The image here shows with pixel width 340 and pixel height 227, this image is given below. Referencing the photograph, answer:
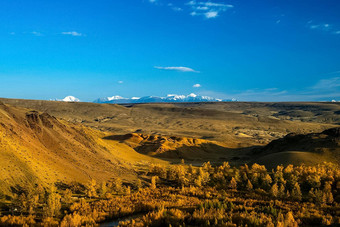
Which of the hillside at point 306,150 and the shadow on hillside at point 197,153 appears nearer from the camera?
the hillside at point 306,150

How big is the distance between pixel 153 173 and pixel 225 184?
14.1 metres

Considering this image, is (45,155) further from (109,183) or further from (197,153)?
(197,153)

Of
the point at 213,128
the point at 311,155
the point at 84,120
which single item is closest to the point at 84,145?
the point at 311,155

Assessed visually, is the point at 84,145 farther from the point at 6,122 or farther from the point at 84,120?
the point at 84,120

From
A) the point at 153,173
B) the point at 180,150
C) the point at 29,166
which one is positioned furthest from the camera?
the point at 180,150

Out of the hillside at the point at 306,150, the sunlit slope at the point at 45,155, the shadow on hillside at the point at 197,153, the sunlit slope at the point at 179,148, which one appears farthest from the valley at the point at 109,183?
the sunlit slope at the point at 179,148

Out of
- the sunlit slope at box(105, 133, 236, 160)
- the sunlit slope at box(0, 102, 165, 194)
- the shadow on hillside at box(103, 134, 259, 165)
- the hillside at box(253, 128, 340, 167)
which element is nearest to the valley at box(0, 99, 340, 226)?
the sunlit slope at box(0, 102, 165, 194)

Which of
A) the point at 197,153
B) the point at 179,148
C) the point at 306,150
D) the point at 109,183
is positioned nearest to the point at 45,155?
the point at 109,183

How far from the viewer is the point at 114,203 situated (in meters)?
30.8

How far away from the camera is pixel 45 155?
39.0 meters

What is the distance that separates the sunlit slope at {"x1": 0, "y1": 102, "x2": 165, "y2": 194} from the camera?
3205cm

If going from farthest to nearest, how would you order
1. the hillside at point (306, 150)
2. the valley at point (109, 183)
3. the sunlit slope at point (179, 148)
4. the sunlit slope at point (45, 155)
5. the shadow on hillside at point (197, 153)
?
1. the sunlit slope at point (179, 148)
2. the shadow on hillside at point (197, 153)
3. the hillside at point (306, 150)
4. the sunlit slope at point (45, 155)
5. the valley at point (109, 183)

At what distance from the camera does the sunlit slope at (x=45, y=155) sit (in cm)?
3205

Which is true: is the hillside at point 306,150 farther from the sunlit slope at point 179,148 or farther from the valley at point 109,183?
the sunlit slope at point 179,148
